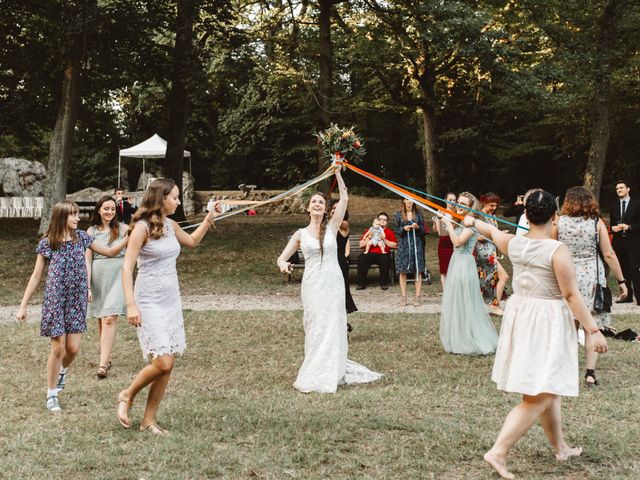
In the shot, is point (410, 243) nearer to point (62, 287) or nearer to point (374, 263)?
point (374, 263)

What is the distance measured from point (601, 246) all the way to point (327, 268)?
2778 mm

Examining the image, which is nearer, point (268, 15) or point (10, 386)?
point (10, 386)

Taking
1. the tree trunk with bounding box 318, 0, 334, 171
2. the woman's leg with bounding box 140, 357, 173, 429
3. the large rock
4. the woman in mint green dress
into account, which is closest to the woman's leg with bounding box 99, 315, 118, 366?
the woman's leg with bounding box 140, 357, 173, 429

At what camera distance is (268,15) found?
Result: 24078 millimetres

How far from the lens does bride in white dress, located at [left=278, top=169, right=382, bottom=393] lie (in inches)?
295

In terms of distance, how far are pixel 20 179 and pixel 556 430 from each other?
1239 inches

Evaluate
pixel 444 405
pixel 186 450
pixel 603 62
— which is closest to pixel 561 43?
pixel 603 62

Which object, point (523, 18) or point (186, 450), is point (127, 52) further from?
point (186, 450)

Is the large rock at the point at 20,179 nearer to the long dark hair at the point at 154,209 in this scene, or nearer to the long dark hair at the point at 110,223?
the long dark hair at the point at 110,223

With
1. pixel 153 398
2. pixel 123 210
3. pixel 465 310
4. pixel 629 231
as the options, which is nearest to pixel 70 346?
pixel 153 398

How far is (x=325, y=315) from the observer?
756 cm

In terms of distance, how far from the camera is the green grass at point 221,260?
1569 cm

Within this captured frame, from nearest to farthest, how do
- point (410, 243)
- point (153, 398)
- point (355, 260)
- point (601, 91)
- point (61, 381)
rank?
point (153, 398)
point (61, 381)
point (410, 243)
point (355, 260)
point (601, 91)

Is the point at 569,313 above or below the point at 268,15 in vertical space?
below
